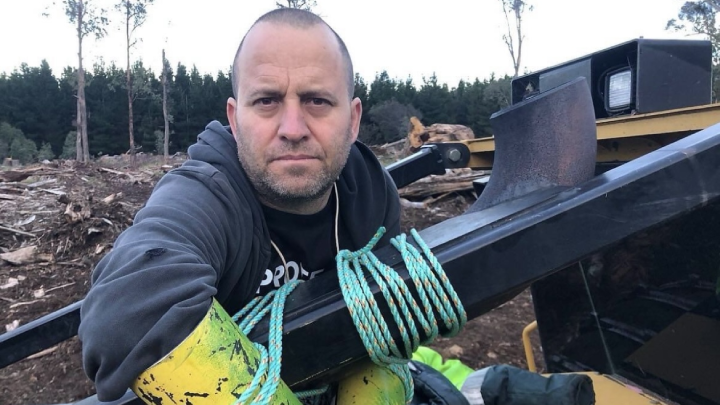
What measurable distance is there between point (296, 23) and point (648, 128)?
3.70ft

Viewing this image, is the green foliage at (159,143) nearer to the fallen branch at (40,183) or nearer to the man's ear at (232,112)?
the fallen branch at (40,183)

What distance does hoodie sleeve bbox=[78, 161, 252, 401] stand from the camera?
846mm

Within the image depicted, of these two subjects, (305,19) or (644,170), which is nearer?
(644,170)

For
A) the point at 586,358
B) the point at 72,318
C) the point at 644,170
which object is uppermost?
the point at 644,170

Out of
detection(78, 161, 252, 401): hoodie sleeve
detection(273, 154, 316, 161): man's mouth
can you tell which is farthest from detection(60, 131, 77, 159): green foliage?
detection(78, 161, 252, 401): hoodie sleeve

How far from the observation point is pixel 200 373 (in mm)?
851

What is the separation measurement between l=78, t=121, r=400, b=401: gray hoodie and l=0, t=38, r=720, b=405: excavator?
0.16 m

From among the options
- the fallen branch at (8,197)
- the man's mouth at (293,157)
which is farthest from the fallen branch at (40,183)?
the man's mouth at (293,157)

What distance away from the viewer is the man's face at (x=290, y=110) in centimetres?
131

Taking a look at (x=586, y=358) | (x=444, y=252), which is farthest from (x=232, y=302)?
(x=586, y=358)

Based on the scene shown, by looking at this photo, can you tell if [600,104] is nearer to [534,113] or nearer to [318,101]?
[534,113]

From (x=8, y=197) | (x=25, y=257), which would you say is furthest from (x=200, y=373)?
(x=8, y=197)

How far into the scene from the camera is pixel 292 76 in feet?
4.31

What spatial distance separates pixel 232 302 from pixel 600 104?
1567 mm
